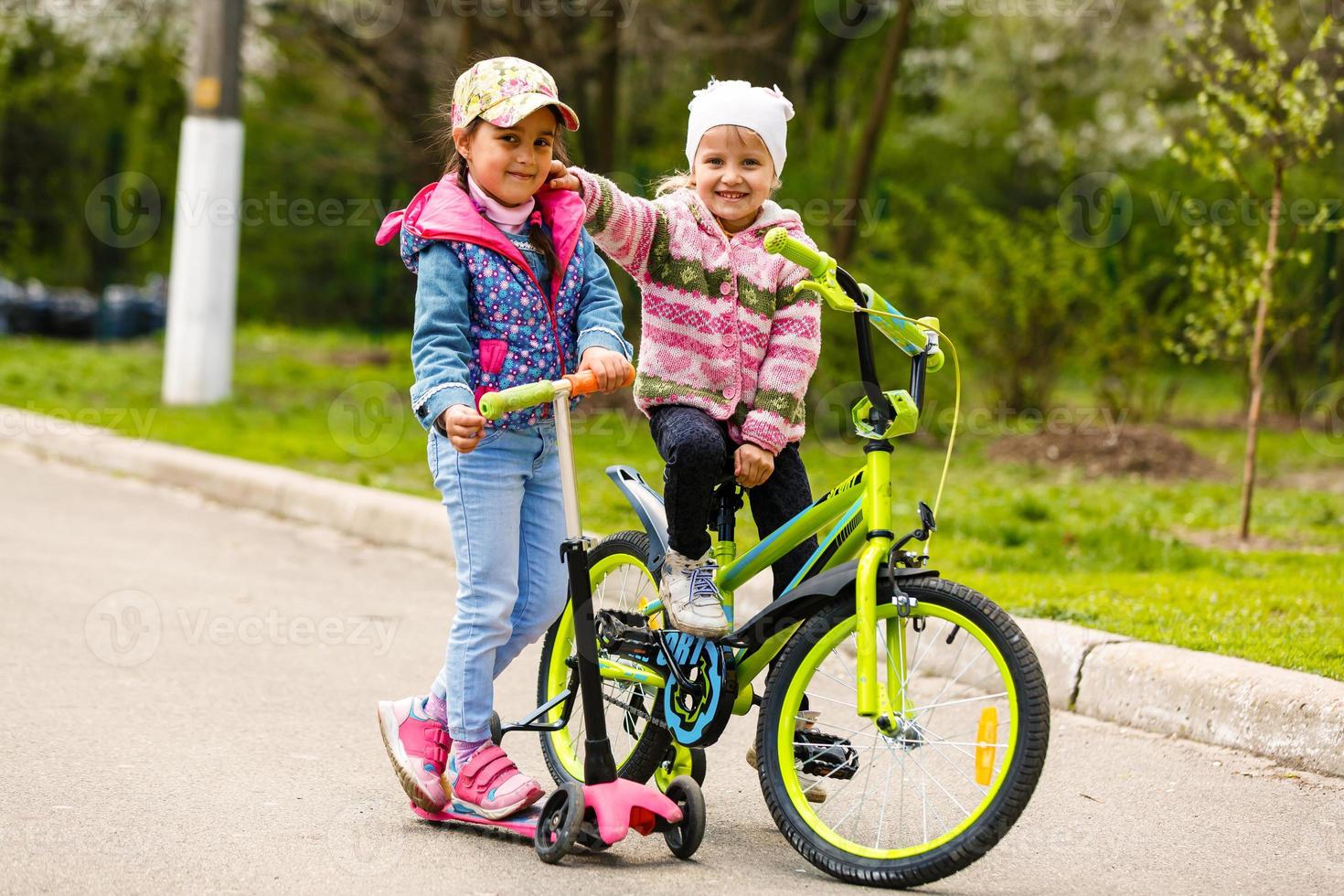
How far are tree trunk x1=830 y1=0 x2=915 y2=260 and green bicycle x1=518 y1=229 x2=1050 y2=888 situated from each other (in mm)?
8177

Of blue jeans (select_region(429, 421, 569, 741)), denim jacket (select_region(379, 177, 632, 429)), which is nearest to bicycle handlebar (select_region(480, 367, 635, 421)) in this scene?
denim jacket (select_region(379, 177, 632, 429))

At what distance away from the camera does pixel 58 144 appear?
20141 mm

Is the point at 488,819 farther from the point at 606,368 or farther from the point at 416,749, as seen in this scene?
the point at 606,368

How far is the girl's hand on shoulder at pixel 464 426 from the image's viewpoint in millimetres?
3459

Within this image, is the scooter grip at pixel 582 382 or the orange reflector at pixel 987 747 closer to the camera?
the orange reflector at pixel 987 747

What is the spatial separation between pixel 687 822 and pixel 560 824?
28 cm

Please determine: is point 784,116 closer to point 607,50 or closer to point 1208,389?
point 607,50

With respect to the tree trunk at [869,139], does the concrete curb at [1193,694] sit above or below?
below

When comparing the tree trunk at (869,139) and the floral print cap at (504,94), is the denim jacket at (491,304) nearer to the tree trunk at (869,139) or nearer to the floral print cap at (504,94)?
the floral print cap at (504,94)

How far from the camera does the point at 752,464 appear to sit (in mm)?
3836

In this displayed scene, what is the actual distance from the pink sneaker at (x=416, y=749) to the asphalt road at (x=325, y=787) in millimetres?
98

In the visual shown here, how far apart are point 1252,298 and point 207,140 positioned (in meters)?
7.90

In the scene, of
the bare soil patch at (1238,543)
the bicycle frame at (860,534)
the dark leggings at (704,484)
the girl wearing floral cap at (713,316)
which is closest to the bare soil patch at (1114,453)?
the bare soil patch at (1238,543)

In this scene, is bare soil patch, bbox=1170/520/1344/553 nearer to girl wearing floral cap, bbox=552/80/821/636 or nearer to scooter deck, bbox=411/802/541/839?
girl wearing floral cap, bbox=552/80/821/636
